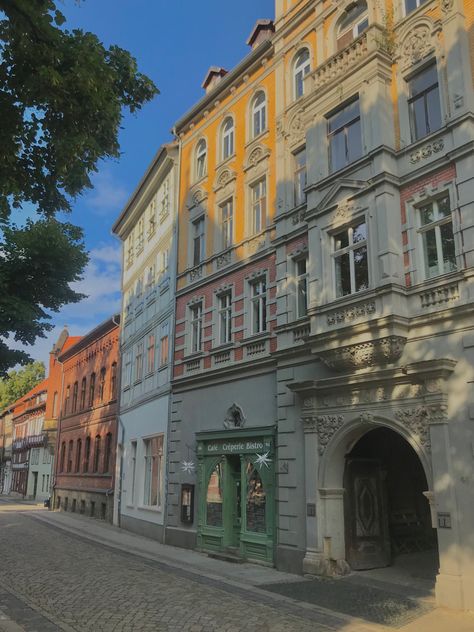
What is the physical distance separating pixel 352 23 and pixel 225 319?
27.8 ft

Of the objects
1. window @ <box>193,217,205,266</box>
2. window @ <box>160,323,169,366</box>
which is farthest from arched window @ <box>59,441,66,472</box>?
window @ <box>193,217,205,266</box>

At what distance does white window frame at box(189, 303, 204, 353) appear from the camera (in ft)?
61.4

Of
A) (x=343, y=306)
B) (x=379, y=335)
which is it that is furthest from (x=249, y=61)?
(x=379, y=335)

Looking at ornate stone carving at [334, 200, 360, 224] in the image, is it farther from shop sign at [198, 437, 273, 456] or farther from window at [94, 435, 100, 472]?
window at [94, 435, 100, 472]

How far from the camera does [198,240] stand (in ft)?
65.1

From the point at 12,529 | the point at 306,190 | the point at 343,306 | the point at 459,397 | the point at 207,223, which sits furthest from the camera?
the point at 12,529

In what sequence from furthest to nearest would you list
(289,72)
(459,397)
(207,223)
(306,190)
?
(207,223) → (289,72) → (306,190) → (459,397)

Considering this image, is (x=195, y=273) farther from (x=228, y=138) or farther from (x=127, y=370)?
(x=127, y=370)

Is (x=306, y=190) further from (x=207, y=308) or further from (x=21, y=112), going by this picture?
(x=21, y=112)

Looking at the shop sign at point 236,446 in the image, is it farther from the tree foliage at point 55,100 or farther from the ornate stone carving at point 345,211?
the tree foliage at point 55,100

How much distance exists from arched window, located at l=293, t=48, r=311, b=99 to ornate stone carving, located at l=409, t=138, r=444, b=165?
5142mm

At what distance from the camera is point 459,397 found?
1018 centimetres

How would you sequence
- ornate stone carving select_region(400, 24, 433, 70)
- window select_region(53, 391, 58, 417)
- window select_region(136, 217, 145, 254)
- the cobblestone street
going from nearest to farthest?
the cobblestone street, ornate stone carving select_region(400, 24, 433, 70), window select_region(136, 217, 145, 254), window select_region(53, 391, 58, 417)

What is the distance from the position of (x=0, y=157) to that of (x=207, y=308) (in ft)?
37.0
